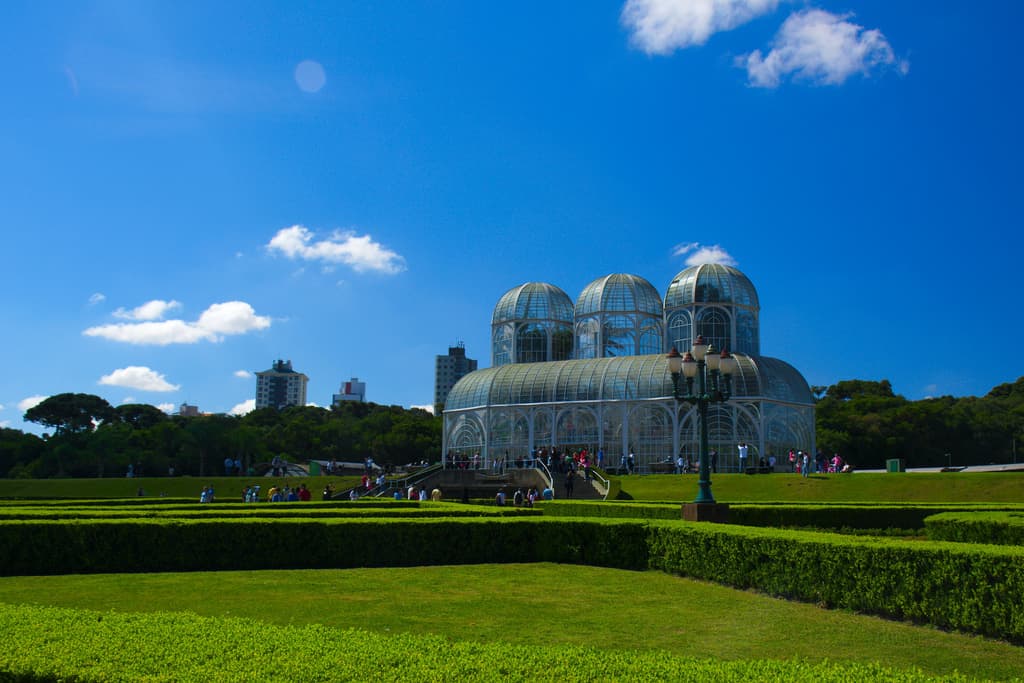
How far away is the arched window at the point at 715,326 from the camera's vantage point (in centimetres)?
5056

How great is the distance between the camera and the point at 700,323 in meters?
50.8

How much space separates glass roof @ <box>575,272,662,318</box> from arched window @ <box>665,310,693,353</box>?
104 inches

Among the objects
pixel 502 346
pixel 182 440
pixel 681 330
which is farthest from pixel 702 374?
pixel 182 440

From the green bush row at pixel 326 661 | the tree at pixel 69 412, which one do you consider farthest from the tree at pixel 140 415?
the green bush row at pixel 326 661

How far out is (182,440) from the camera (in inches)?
2425

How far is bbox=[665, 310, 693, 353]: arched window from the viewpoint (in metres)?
51.2

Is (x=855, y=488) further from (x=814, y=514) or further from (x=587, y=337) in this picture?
(x=587, y=337)

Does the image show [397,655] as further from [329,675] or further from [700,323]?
[700,323]

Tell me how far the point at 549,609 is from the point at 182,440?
56.1m

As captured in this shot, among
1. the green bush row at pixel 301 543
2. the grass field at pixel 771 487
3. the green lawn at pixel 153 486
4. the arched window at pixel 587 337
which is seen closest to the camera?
the green bush row at pixel 301 543

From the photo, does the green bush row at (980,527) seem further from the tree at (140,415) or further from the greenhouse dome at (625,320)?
the tree at (140,415)

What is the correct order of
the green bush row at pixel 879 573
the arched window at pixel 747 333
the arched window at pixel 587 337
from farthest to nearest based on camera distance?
the arched window at pixel 587 337 < the arched window at pixel 747 333 < the green bush row at pixel 879 573

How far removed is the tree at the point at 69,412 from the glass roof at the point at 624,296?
1807 inches

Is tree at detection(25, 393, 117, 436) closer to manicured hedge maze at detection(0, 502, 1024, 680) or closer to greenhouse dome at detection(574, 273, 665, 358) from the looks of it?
greenhouse dome at detection(574, 273, 665, 358)
